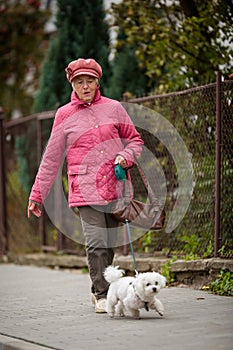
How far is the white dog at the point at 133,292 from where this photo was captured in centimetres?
666

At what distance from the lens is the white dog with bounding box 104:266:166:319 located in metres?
6.66

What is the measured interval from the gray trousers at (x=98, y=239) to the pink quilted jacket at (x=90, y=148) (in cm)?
11

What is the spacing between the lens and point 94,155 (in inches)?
294

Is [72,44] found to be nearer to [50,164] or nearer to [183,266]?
[183,266]

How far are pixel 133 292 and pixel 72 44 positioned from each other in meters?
7.46

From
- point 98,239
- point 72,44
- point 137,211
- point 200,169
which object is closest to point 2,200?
point 72,44

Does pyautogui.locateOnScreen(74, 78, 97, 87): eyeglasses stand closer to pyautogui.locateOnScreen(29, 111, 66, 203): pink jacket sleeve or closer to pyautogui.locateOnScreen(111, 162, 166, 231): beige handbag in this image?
pyautogui.locateOnScreen(29, 111, 66, 203): pink jacket sleeve

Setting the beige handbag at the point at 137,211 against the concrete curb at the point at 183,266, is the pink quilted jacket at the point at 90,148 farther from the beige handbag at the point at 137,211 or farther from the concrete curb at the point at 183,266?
the concrete curb at the point at 183,266

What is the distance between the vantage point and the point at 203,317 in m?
6.79

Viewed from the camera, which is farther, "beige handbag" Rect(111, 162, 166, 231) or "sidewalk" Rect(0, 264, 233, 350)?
"beige handbag" Rect(111, 162, 166, 231)

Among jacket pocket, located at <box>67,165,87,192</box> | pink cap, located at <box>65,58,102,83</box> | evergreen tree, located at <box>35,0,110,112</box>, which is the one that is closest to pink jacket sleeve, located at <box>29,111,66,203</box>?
jacket pocket, located at <box>67,165,87,192</box>

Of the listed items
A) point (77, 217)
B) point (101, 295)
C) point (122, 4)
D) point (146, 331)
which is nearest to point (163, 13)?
point (122, 4)

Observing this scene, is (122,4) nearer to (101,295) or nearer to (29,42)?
(101,295)

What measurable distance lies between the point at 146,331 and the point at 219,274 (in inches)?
94.1
